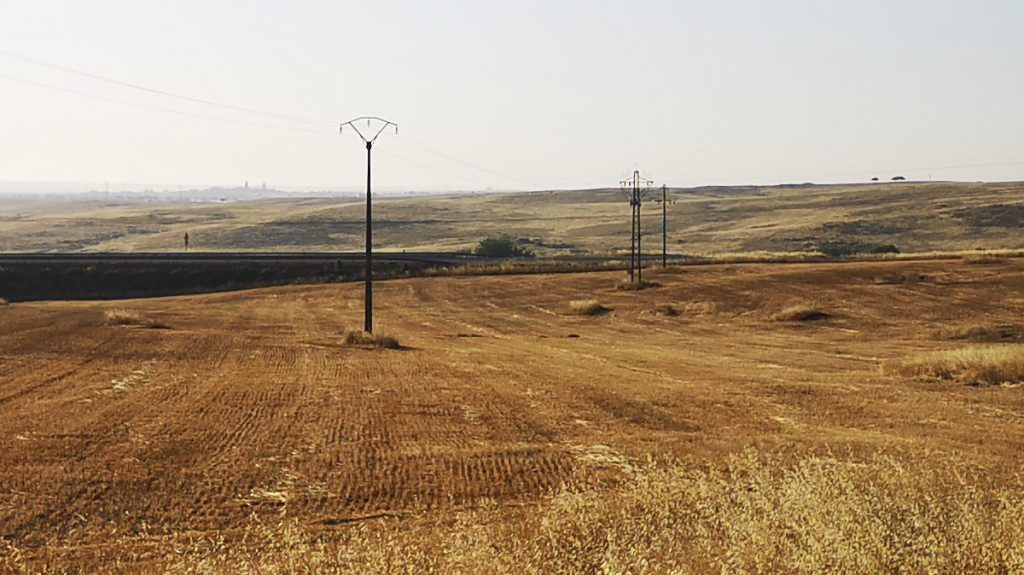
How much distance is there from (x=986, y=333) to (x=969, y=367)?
14387 mm

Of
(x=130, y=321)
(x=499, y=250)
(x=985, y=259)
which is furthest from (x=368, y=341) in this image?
(x=499, y=250)

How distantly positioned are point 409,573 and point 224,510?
15.2 ft

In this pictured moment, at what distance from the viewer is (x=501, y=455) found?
1545 cm

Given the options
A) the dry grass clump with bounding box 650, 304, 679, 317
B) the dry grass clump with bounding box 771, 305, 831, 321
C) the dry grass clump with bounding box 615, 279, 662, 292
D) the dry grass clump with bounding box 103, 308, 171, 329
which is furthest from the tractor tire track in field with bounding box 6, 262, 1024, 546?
the dry grass clump with bounding box 615, 279, 662, 292

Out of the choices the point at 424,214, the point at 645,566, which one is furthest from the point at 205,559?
the point at 424,214

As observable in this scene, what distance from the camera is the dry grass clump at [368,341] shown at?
34.6m

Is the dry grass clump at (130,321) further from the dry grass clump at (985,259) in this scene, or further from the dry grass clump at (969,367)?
the dry grass clump at (985,259)

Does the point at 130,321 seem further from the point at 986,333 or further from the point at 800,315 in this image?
the point at 986,333

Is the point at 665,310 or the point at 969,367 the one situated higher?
the point at 969,367

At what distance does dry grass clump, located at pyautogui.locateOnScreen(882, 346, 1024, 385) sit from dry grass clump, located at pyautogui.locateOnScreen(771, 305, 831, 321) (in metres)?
20.6

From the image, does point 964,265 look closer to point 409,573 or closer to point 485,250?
point 485,250

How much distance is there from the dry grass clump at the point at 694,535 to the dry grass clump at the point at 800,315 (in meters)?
35.4

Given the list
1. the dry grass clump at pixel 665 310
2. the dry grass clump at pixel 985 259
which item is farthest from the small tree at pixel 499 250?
the dry grass clump at pixel 665 310

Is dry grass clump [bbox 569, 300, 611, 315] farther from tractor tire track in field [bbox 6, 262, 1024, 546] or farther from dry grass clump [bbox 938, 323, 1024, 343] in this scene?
dry grass clump [bbox 938, 323, 1024, 343]
